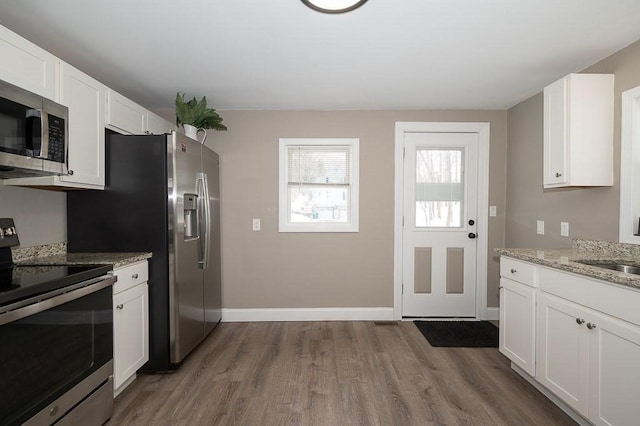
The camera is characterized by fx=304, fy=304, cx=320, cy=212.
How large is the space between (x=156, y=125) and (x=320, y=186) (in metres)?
1.77

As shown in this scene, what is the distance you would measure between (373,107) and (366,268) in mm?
1809

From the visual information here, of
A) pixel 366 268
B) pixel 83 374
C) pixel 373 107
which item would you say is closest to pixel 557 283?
pixel 366 268

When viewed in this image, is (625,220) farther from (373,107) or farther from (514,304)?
(373,107)

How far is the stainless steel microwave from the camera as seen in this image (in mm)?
1449

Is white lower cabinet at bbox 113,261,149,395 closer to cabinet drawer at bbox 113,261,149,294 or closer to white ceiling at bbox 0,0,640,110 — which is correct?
cabinet drawer at bbox 113,261,149,294

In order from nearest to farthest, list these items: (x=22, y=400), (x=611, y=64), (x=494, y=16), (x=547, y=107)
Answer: (x=22, y=400) < (x=494, y=16) < (x=611, y=64) < (x=547, y=107)

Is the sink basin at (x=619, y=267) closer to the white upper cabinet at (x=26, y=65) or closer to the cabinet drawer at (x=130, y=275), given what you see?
the cabinet drawer at (x=130, y=275)

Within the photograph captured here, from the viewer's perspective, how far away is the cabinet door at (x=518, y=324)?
206 centimetres

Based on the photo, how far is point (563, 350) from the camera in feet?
5.89

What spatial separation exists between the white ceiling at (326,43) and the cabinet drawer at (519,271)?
154cm

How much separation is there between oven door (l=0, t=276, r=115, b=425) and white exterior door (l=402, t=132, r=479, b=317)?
2825 mm

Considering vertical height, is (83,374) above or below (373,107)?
below

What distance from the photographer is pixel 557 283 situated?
1.86 meters

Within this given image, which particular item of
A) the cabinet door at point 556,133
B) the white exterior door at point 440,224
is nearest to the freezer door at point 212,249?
the white exterior door at point 440,224
